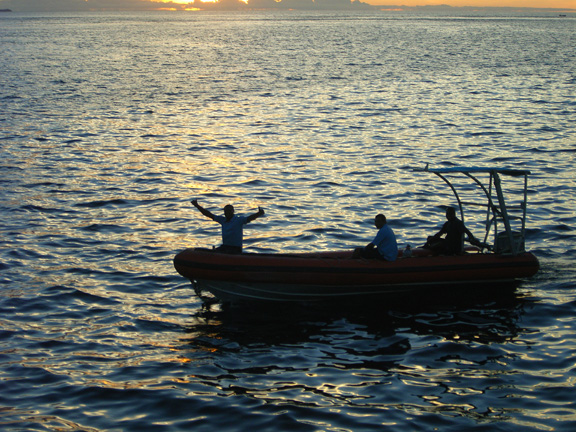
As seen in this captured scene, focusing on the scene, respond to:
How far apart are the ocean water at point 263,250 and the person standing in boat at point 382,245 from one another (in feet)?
3.40

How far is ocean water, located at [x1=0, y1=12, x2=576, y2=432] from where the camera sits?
10359mm

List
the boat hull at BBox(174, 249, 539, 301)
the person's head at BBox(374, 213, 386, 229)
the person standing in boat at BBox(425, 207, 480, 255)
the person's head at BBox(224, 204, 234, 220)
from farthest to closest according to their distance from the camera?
the person standing in boat at BBox(425, 207, 480, 255) < the person's head at BBox(224, 204, 234, 220) < the person's head at BBox(374, 213, 386, 229) < the boat hull at BBox(174, 249, 539, 301)

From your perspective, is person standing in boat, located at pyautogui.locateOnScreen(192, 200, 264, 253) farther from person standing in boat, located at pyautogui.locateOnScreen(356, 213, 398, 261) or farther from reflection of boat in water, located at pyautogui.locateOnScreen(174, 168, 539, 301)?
person standing in boat, located at pyautogui.locateOnScreen(356, 213, 398, 261)

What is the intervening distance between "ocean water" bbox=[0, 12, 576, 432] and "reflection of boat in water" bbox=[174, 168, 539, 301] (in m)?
0.39

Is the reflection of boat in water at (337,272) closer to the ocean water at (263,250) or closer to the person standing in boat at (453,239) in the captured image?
the person standing in boat at (453,239)

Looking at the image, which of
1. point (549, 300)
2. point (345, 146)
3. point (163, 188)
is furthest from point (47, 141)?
point (549, 300)

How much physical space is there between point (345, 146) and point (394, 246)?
16.4 m

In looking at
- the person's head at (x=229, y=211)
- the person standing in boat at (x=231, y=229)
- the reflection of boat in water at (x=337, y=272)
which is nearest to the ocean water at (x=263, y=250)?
the reflection of boat in water at (x=337, y=272)

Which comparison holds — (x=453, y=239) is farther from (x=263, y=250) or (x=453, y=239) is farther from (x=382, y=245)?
(x=263, y=250)

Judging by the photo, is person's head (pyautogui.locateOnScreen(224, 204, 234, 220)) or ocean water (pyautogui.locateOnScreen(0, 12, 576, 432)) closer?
ocean water (pyautogui.locateOnScreen(0, 12, 576, 432))

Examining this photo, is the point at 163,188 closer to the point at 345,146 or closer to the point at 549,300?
the point at 345,146

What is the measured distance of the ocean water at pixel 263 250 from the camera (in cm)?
1036

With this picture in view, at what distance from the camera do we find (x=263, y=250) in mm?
17188

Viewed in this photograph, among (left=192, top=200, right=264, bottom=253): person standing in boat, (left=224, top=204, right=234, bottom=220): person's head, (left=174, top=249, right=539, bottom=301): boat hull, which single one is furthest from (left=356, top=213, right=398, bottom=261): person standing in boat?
(left=224, top=204, right=234, bottom=220): person's head
